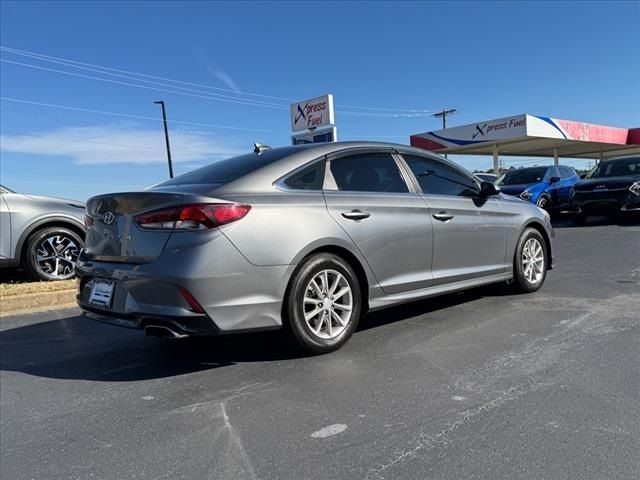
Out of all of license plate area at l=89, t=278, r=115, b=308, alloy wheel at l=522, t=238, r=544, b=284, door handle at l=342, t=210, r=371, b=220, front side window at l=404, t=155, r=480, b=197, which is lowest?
alloy wheel at l=522, t=238, r=544, b=284

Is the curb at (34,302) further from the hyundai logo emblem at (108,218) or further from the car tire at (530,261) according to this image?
the car tire at (530,261)

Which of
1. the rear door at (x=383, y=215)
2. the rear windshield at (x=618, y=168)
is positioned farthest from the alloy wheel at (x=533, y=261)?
the rear windshield at (x=618, y=168)

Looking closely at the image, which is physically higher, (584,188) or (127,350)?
(584,188)

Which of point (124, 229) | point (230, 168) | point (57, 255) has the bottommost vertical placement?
point (57, 255)

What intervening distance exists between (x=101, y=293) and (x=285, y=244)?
4.41 ft

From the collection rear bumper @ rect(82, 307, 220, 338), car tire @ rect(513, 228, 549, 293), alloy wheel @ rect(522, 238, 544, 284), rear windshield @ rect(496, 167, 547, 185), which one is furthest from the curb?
rear windshield @ rect(496, 167, 547, 185)

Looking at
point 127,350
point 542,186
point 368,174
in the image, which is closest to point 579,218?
point 542,186

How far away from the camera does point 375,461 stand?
2.53 m

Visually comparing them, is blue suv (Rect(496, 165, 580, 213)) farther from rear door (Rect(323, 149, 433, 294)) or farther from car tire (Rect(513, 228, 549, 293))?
rear door (Rect(323, 149, 433, 294))

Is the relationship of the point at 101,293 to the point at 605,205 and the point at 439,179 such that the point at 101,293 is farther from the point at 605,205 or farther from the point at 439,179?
the point at 605,205

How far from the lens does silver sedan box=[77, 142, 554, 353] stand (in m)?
3.45

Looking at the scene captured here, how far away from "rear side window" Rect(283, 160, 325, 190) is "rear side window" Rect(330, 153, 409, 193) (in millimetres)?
133

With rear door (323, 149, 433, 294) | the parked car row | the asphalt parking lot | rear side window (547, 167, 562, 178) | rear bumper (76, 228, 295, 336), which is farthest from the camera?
rear side window (547, 167, 562, 178)

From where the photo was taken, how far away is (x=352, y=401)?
320 centimetres
